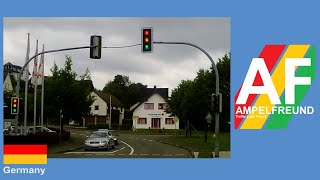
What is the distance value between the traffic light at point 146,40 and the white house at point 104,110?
26.5 feet

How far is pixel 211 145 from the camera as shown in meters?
27.7

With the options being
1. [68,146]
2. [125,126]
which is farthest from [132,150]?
[68,146]

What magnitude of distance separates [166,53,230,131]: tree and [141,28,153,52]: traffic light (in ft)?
15.6

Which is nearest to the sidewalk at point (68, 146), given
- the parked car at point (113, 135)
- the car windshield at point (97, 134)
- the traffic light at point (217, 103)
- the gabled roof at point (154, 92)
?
the car windshield at point (97, 134)

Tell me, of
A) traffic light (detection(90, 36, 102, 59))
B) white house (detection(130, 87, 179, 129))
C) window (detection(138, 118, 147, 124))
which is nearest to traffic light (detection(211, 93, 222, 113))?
white house (detection(130, 87, 179, 129))

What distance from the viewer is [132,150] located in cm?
2930

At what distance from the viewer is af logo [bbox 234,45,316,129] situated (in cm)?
2312

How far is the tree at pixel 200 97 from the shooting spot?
26812 millimetres

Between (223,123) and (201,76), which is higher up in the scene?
(201,76)

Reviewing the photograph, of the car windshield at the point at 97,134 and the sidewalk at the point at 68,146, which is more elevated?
the car windshield at the point at 97,134

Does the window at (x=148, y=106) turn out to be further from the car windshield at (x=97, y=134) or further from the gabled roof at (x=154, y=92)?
the car windshield at (x=97, y=134)

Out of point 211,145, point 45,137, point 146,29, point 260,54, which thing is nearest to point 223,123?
point 211,145

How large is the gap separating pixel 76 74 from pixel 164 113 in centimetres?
582

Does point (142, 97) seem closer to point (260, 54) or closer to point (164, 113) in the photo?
point (164, 113)
